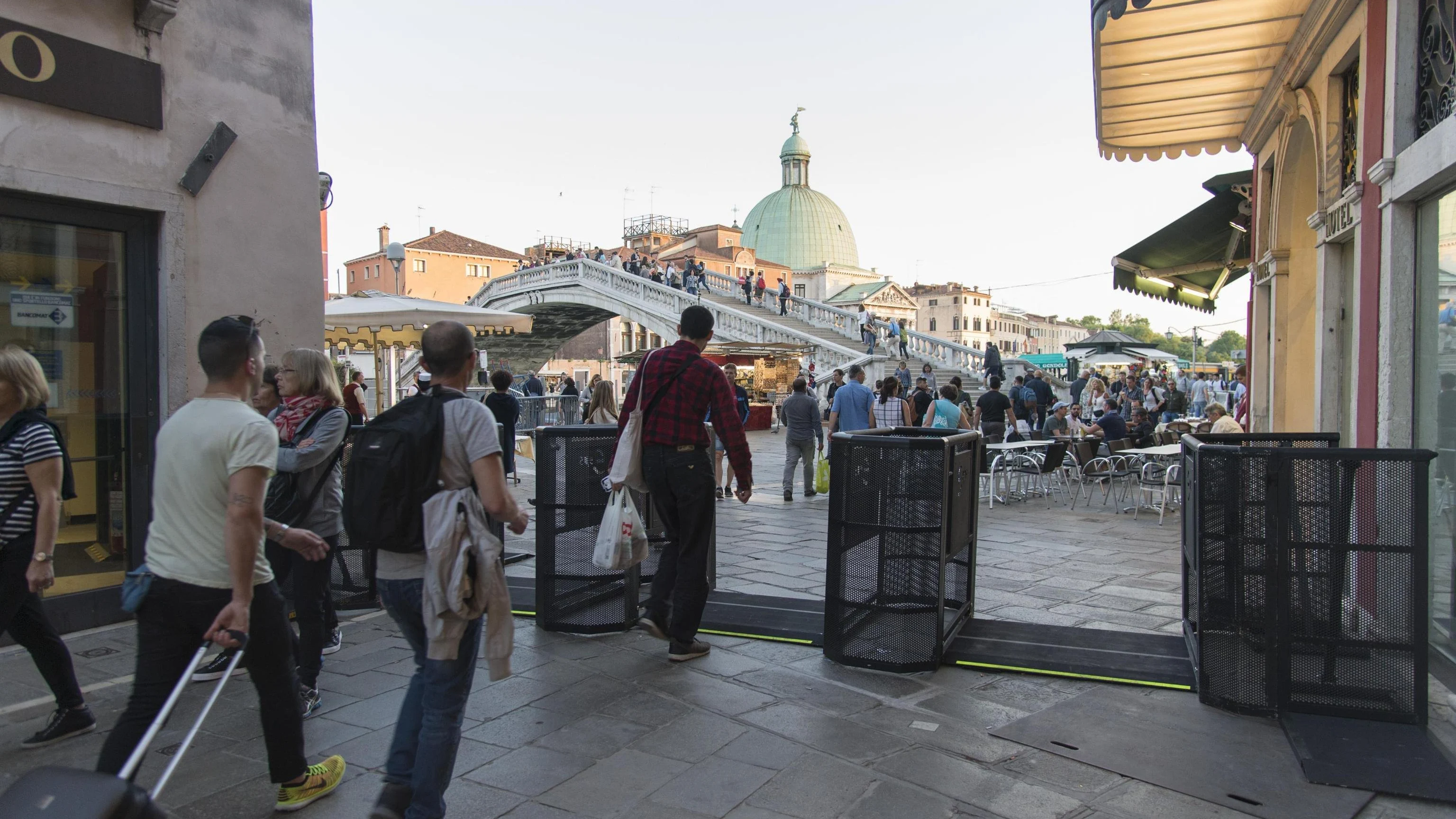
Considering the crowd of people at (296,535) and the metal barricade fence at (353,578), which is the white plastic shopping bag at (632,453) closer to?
the crowd of people at (296,535)

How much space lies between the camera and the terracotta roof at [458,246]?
75.9m

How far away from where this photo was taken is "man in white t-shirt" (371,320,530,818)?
2.68 m

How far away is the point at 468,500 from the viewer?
2.71 metres

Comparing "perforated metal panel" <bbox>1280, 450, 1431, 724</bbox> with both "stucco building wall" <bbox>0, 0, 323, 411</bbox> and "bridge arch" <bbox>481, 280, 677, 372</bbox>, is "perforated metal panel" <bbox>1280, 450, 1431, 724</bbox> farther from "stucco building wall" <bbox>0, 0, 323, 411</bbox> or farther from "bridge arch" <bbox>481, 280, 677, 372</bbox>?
"bridge arch" <bbox>481, 280, 677, 372</bbox>

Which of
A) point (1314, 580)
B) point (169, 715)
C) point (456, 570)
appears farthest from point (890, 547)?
point (169, 715)

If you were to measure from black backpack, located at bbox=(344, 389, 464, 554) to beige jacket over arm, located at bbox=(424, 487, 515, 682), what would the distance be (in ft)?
0.16

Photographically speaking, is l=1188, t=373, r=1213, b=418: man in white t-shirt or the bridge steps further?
the bridge steps

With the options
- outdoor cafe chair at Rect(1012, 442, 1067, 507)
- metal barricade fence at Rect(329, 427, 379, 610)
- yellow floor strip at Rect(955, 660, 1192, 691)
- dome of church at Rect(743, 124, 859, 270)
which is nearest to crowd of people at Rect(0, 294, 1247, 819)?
metal barricade fence at Rect(329, 427, 379, 610)

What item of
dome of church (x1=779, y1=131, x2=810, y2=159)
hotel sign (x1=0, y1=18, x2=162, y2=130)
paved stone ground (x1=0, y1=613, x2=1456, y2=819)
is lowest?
paved stone ground (x1=0, y1=613, x2=1456, y2=819)

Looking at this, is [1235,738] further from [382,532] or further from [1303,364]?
[1303,364]

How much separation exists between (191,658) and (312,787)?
23.2 inches

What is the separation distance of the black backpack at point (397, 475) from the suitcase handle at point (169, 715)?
488 millimetres

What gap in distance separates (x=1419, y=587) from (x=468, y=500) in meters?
3.41

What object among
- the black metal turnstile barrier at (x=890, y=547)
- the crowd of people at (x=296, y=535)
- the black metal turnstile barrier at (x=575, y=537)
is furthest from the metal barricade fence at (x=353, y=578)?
the black metal turnstile barrier at (x=890, y=547)
